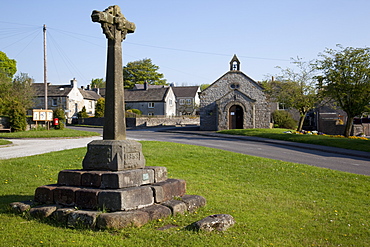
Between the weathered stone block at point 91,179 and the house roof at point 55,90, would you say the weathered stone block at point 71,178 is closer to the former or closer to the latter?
the weathered stone block at point 91,179

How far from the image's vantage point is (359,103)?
89.5 feet

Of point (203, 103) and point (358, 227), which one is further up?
point (203, 103)

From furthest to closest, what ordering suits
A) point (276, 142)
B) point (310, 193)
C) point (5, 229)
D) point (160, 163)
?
1. point (276, 142)
2. point (160, 163)
3. point (310, 193)
4. point (5, 229)

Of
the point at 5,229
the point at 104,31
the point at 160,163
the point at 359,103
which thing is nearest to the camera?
the point at 5,229

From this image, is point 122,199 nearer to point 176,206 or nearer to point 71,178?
point 176,206

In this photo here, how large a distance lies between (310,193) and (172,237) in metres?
5.42

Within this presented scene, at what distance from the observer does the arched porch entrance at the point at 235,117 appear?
4175cm

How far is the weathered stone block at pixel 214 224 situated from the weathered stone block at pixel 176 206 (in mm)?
949

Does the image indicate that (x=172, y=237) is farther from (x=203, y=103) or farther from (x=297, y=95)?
(x=203, y=103)

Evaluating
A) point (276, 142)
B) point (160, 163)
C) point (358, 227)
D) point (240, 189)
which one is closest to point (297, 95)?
point (276, 142)

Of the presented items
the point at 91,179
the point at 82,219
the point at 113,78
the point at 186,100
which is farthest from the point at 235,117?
the point at 186,100

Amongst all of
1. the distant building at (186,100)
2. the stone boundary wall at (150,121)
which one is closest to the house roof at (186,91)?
the distant building at (186,100)

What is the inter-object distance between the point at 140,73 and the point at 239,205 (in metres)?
95.2

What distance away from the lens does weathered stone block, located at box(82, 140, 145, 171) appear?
730 cm
